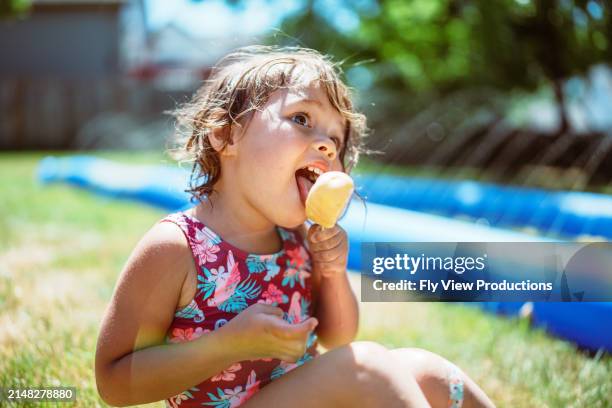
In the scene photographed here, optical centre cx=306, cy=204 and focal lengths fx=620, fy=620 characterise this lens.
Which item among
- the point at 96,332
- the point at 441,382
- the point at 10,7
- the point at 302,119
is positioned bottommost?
the point at 96,332

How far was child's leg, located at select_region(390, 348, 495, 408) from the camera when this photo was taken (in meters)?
1.25

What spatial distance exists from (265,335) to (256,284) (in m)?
0.24

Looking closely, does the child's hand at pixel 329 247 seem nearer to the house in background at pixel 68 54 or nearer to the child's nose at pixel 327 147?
the child's nose at pixel 327 147

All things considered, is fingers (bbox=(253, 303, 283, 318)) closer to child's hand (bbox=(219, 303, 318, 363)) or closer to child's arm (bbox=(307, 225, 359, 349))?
child's hand (bbox=(219, 303, 318, 363))

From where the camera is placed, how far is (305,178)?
1.32m

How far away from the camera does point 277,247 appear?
1432 mm

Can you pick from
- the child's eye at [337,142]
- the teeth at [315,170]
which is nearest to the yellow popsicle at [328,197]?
the teeth at [315,170]

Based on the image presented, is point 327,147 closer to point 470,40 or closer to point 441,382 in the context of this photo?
point 441,382

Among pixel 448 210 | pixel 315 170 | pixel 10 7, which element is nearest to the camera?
pixel 315 170

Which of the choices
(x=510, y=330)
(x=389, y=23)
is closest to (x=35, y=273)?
(x=510, y=330)

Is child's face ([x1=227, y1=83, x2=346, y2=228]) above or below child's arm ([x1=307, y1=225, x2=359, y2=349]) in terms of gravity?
above

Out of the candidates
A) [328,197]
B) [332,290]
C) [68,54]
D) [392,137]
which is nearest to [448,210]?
[332,290]

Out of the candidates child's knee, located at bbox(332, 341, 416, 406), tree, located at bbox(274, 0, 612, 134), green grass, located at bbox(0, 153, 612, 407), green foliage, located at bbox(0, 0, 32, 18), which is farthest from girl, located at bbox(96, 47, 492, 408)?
green foliage, located at bbox(0, 0, 32, 18)

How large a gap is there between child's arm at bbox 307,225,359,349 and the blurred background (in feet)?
1.77
